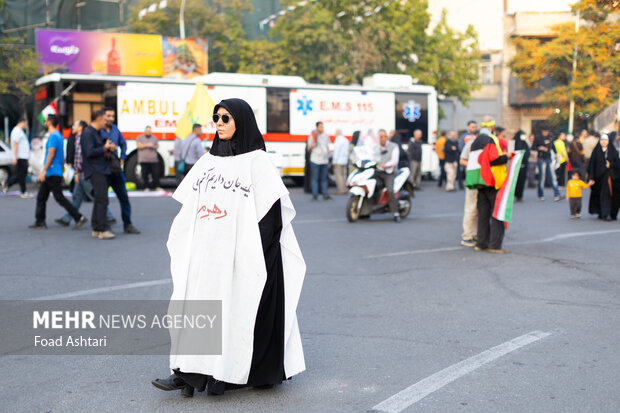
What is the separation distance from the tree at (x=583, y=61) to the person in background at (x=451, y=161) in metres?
4.44

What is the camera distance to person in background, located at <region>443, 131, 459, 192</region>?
23.6 m

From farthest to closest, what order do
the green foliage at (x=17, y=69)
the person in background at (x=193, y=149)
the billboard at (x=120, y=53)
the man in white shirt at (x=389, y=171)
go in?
the billboard at (x=120, y=53) < the green foliage at (x=17, y=69) < the person in background at (x=193, y=149) < the man in white shirt at (x=389, y=171)

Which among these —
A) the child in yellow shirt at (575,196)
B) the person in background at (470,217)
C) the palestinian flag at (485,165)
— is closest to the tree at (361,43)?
the child in yellow shirt at (575,196)

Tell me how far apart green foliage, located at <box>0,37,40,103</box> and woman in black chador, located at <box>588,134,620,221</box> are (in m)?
19.7

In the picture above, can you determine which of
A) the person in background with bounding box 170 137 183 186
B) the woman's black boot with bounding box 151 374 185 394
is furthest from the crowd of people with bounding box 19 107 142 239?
the person in background with bounding box 170 137 183 186

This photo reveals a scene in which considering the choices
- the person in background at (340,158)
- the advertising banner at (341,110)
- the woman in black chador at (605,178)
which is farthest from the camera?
the advertising banner at (341,110)

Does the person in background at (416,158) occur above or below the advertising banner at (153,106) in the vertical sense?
below

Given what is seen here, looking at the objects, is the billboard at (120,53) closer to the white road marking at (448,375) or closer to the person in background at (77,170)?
the person in background at (77,170)

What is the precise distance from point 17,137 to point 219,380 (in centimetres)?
1579

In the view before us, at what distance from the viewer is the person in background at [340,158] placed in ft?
73.1

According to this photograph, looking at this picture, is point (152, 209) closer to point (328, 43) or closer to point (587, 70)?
point (587, 70)

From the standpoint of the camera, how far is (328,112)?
26172 mm

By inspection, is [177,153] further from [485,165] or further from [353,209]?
[485,165]

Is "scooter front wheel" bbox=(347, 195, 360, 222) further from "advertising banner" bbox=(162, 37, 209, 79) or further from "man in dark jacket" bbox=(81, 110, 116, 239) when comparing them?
"advertising banner" bbox=(162, 37, 209, 79)
